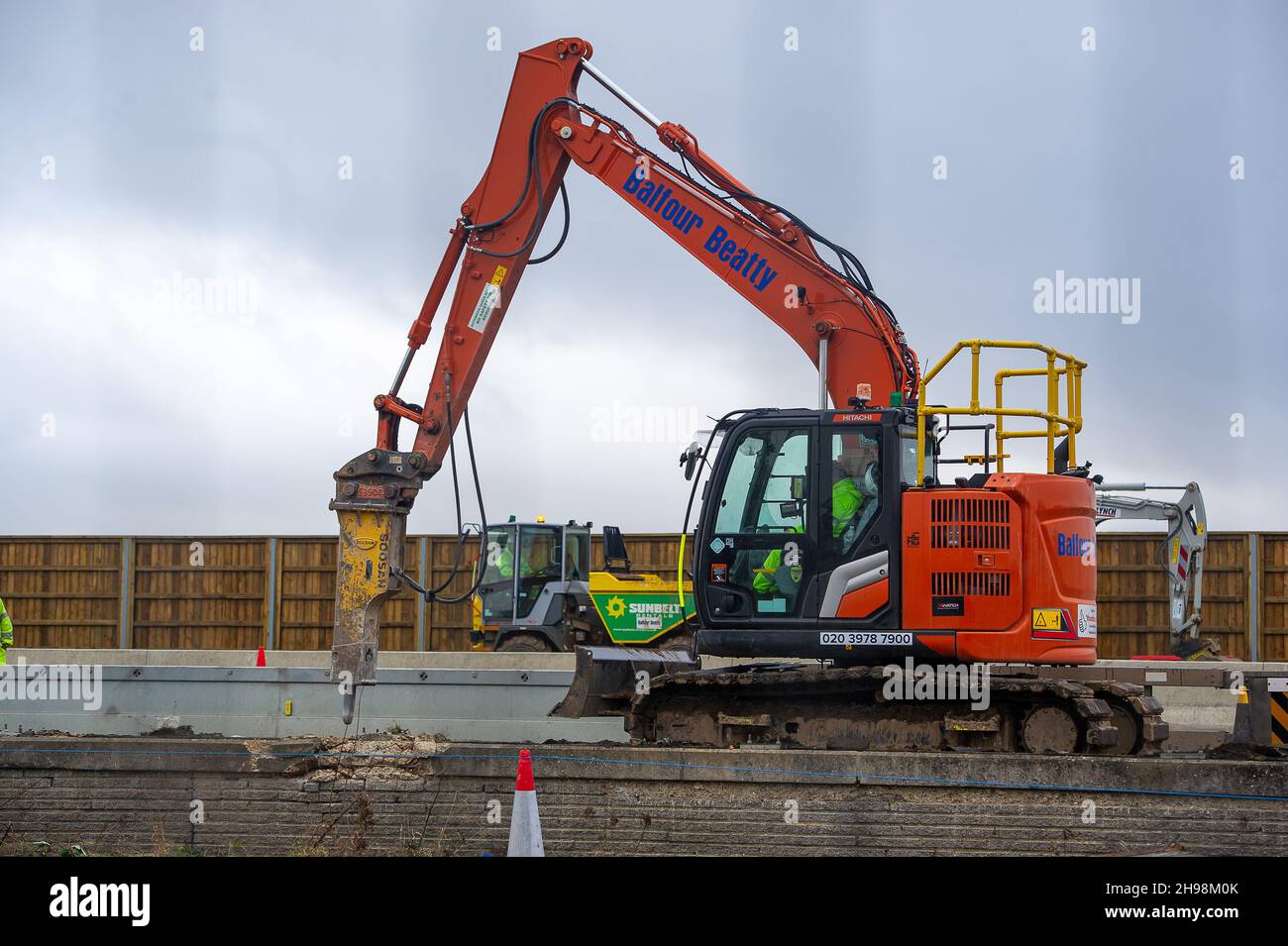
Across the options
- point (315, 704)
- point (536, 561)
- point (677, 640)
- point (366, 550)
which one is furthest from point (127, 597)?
point (366, 550)

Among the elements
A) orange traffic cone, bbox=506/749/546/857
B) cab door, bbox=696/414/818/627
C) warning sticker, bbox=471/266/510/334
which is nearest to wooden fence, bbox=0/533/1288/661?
warning sticker, bbox=471/266/510/334

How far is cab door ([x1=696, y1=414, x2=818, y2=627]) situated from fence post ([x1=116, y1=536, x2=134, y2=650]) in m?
19.3

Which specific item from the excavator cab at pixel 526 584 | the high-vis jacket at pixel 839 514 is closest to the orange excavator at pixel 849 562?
the high-vis jacket at pixel 839 514

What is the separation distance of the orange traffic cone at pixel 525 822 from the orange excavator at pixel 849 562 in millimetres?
2568

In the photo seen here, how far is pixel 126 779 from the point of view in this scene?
802 centimetres

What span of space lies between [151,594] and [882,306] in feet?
63.8

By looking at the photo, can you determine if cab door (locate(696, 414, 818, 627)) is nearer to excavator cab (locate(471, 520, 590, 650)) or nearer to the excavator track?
the excavator track

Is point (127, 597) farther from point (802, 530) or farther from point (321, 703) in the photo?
point (802, 530)

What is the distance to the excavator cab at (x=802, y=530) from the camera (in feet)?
28.0

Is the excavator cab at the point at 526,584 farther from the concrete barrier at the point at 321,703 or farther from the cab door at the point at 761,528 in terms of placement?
the cab door at the point at 761,528

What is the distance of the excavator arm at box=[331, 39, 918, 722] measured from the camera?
9484 mm

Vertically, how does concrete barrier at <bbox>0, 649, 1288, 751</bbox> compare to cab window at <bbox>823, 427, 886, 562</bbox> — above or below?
below
